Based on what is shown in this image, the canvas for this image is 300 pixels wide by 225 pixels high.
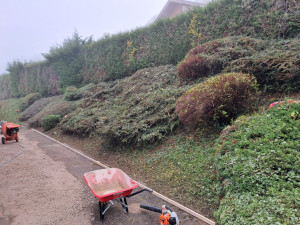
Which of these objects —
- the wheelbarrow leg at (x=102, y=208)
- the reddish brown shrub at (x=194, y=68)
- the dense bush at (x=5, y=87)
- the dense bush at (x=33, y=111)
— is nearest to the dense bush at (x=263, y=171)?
the wheelbarrow leg at (x=102, y=208)

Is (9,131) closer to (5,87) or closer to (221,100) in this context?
(221,100)

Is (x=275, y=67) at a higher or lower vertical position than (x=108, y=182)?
higher

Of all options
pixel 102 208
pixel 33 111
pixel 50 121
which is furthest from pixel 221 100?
pixel 33 111

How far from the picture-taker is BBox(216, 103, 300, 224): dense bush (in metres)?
2.63

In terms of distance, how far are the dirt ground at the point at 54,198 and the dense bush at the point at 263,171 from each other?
769 millimetres

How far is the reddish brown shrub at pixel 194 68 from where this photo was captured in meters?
7.76

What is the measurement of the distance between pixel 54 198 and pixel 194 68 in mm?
6014

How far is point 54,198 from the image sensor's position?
428 centimetres

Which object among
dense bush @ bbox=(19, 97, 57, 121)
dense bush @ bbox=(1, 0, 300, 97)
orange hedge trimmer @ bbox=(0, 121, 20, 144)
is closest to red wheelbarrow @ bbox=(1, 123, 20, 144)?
orange hedge trimmer @ bbox=(0, 121, 20, 144)

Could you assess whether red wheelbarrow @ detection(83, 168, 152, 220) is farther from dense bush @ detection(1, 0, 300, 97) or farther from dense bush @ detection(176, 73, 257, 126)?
dense bush @ detection(1, 0, 300, 97)

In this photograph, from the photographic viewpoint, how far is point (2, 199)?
4.21 metres

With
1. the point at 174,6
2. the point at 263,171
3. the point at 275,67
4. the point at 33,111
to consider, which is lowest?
the point at 263,171

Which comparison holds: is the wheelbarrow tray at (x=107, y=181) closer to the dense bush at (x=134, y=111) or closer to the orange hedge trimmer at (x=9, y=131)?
the dense bush at (x=134, y=111)

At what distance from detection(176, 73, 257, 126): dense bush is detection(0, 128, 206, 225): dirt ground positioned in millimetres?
2279
